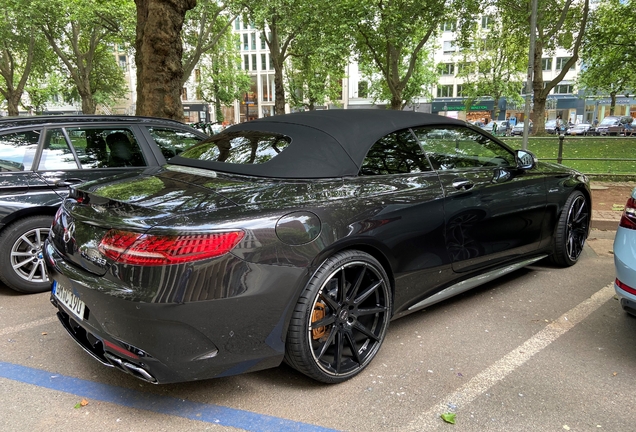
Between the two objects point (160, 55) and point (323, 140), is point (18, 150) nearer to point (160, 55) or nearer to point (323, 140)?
point (323, 140)

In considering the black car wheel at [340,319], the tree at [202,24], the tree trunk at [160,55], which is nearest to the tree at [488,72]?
the tree at [202,24]

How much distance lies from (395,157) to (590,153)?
36.2 ft

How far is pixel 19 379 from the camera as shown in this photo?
2.80 metres

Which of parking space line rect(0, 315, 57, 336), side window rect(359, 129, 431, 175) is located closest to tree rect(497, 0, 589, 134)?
side window rect(359, 129, 431, 175)

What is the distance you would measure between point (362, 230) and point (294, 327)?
2.27ft

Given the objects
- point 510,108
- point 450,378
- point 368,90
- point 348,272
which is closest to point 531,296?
point 450,378

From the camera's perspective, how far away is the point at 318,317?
2.64 m

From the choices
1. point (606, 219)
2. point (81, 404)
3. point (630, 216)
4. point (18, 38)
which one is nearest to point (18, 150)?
point (81, 404)

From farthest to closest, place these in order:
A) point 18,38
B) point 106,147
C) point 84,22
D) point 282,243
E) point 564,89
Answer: point 564,89, point 18,38, point 84,22, point 106,147, point 282,243

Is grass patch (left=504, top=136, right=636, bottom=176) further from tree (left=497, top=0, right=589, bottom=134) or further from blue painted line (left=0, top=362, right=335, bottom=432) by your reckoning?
tree (left=497, top=0, right=589, bottom=134)

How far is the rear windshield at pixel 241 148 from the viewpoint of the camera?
301cm

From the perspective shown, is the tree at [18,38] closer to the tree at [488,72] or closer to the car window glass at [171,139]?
the car window glass at [171,139]

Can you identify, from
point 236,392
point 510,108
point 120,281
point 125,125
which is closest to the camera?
point 120,281

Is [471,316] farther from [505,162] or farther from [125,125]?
[125,125]
